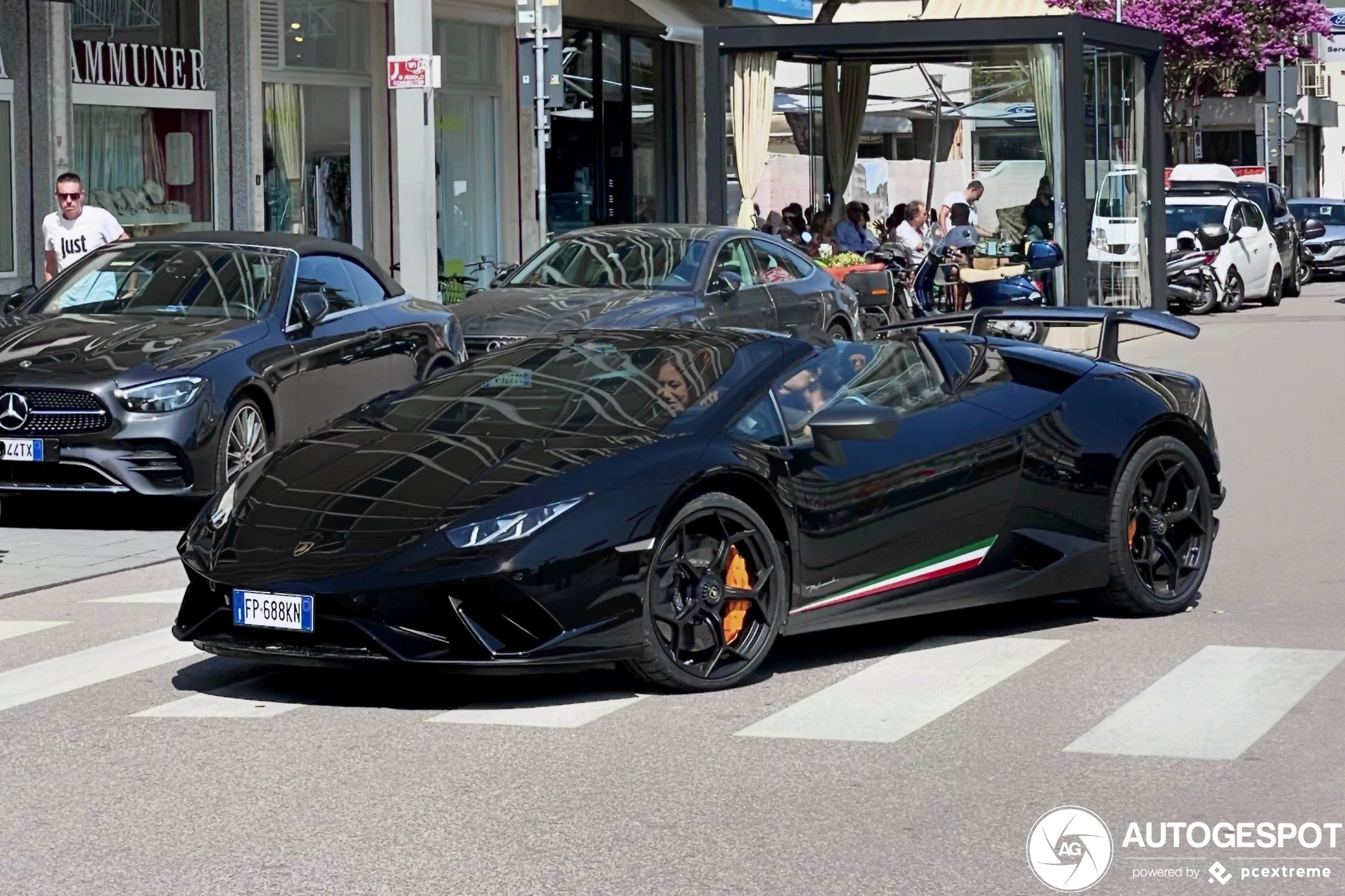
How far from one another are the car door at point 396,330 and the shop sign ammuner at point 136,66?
7200 millimetres

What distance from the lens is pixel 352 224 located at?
25.3 m

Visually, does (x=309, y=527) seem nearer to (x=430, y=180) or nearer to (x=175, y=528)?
(x=175, y=528)

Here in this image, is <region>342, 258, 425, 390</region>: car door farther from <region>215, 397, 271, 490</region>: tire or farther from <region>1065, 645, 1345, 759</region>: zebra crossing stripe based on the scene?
<region>1065, 645, 1345, 759</region>: zebra crossing stripe

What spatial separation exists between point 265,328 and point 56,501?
1744 millimetres

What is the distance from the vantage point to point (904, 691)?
288 inches

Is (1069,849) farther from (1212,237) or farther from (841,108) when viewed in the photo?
(1212,237)

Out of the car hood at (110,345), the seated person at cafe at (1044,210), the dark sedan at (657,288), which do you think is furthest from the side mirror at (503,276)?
the seated person at cafe at (1044,210)

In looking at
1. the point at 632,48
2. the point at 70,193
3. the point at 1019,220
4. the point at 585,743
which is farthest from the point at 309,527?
the point at 632,48

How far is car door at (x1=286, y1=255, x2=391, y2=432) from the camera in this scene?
41.7 feet

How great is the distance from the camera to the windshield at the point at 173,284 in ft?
41.9

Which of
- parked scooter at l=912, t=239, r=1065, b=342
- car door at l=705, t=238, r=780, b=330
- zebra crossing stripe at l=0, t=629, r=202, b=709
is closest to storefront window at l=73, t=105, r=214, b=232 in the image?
car door at l=705, t=238, r=780, b=330

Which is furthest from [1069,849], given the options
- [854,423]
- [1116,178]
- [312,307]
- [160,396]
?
[1116,178]

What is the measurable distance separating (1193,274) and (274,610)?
2631 centimetres

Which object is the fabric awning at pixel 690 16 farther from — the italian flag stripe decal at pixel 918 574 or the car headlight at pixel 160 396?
the italian flag stripe decal at pixel 918 574
